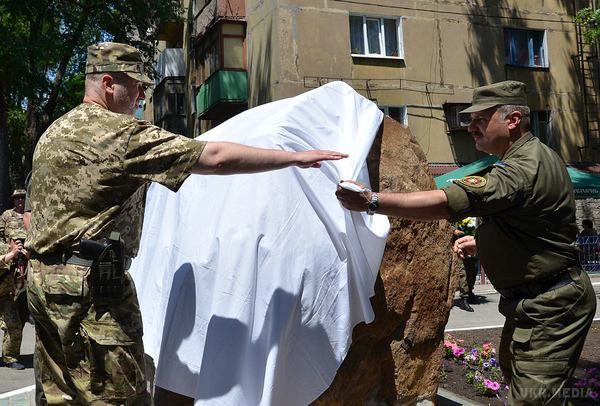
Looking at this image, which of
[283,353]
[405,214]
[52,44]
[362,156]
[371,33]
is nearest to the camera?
[405,214]

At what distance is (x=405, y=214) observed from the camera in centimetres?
305

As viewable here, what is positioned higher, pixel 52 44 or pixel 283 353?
pixel 52 44

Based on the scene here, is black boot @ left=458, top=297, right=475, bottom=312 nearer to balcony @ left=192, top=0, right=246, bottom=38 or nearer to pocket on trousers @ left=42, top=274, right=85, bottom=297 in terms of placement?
pocket on trousers @ left=42, top=274, right=85, bottom=297

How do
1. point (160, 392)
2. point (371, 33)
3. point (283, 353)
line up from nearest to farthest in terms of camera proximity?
1. point (283, 353)
2. point (160, 392)
3. point (371, 33)

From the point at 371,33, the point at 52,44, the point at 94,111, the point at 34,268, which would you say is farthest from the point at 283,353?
the point at 371,33

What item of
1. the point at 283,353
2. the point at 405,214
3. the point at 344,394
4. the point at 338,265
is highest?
the point at 405,214

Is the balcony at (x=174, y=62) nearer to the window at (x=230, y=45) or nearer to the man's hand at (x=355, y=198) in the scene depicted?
the window at (x=230, y=45)

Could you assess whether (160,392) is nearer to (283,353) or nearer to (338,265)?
(283,353)

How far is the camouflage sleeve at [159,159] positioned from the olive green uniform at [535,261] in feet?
3.76

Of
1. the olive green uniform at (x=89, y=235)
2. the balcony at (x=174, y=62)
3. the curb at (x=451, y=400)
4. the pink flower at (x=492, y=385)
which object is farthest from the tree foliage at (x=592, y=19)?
the balcony at (x=174, y=62)

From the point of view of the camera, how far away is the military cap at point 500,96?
336 centimetres

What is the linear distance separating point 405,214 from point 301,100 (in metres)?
1.46

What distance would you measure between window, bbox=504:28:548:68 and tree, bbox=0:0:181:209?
32.6 feet

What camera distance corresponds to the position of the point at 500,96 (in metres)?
3.36
